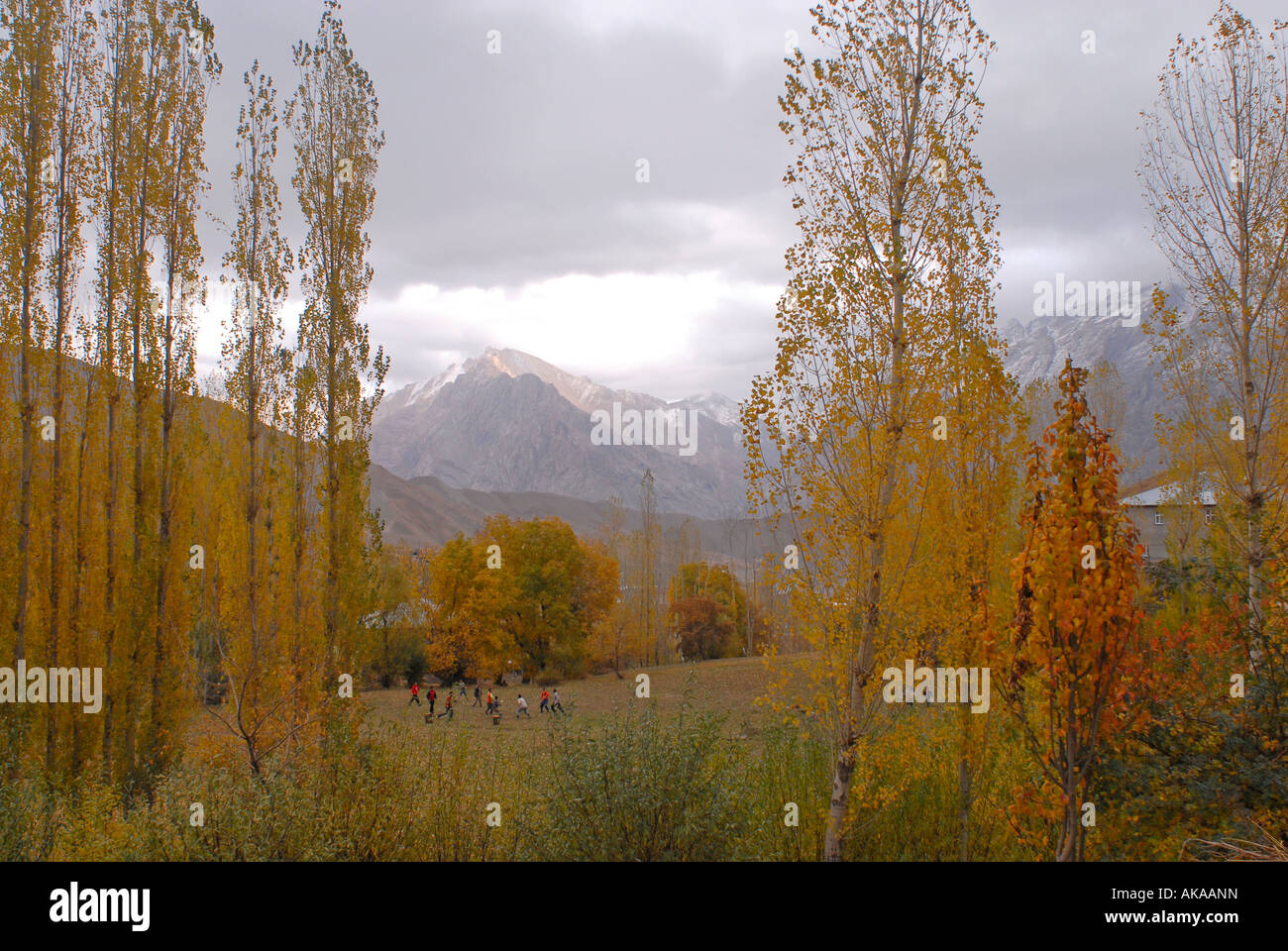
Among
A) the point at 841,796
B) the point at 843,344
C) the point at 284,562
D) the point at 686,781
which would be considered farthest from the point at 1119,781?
the point at 284,562

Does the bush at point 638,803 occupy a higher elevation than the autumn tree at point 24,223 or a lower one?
lower

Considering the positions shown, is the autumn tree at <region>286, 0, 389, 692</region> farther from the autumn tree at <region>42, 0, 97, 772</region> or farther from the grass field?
the grass field

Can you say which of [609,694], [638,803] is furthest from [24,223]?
[609,694]

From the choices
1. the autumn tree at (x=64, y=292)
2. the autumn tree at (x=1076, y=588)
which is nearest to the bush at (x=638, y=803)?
the autumn tree at (x=1076, y=588)

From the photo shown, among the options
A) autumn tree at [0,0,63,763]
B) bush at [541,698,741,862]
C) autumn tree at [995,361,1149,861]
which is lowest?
bush at [541,698,741,862]

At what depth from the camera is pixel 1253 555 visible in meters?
10.9

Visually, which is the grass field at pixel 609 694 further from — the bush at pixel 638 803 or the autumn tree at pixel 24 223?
the bush at pixel 638 803

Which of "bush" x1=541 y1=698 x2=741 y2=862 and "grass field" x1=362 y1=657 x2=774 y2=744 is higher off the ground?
"bush" x1=541 y1=698 x2=741 y2=862

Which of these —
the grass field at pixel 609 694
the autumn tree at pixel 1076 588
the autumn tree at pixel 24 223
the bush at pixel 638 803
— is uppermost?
the autumn tree at pixel 24 223

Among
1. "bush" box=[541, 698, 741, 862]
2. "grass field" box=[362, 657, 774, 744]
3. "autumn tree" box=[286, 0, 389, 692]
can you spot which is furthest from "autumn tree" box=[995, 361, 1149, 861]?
"grass field" box=[362, 657, 774, 744]

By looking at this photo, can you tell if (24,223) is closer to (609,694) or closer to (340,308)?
(340,308)

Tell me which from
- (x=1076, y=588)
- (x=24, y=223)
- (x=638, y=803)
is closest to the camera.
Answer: (x=1076, y=588)

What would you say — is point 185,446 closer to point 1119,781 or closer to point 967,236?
point 967,236
